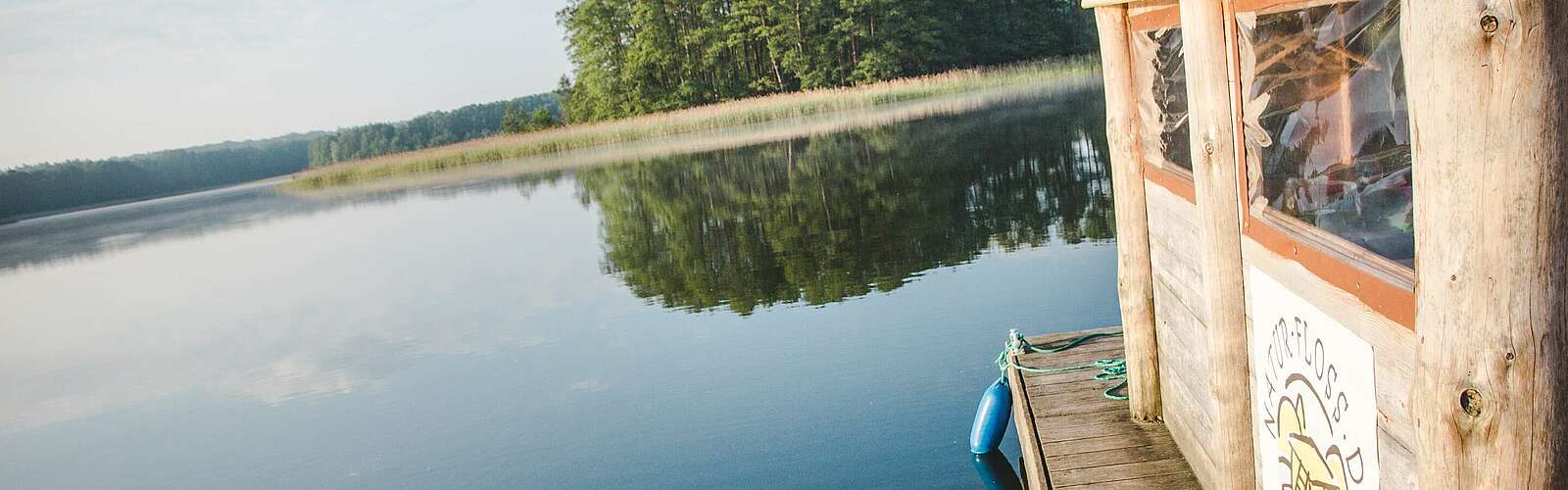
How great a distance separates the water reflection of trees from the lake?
2.1 inches

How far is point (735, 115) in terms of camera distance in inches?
1255

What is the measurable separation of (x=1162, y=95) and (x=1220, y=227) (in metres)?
0.67

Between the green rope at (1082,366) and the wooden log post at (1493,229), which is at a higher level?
the wooden log post at (1493,229)

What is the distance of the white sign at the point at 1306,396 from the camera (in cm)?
182

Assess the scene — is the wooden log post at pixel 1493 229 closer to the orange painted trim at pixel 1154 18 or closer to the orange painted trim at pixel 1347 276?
the orange painted trim at pixel 1347 276

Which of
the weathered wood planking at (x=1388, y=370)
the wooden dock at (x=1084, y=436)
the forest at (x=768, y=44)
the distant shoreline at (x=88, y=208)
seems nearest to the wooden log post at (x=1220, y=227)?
the weathered wood planking at (x=1388, y=370)

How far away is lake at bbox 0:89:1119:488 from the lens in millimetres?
5203

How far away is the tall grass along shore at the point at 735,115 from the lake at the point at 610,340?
50.2 feet

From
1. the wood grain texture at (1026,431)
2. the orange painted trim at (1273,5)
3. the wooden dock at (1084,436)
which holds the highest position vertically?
the orange painted trim at (1273,5)

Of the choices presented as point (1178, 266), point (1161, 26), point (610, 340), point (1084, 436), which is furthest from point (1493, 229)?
point (610, 340)

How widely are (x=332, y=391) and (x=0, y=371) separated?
559 cm

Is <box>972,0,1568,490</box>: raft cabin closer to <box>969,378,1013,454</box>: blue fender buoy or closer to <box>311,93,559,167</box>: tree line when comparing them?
<box>969,378,1013,454</box>: blue fender buoy

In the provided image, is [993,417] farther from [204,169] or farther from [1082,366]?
[204,169]

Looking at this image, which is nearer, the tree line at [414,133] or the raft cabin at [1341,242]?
the raft cabin at [1341,242]
